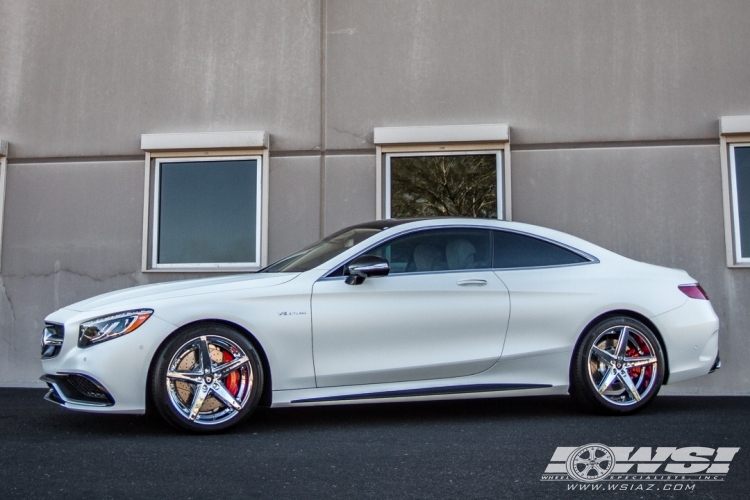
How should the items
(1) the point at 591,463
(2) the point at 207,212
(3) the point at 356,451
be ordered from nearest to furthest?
(1) the point at 591,463
(3) the point at 356,451
(2) the point at 207,212

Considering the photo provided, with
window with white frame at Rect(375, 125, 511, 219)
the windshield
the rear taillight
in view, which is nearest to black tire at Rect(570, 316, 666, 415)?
the rear taillight

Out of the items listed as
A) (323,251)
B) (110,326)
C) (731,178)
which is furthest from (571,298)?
(731,178)

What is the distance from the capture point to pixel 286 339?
578cm

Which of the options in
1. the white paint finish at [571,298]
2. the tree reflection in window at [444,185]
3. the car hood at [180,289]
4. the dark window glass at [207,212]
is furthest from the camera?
the dark window glass at [207,212]

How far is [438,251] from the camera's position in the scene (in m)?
6.36

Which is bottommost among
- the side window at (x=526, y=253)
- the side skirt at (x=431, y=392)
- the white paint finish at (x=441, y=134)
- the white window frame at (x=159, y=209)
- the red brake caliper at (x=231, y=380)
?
the side skirt at (x=431, y=392)

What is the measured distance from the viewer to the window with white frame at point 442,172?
9.30 metres

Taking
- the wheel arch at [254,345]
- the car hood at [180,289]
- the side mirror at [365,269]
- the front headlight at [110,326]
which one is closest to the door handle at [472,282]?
the side mirror at [365,269]

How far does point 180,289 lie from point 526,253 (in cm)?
247

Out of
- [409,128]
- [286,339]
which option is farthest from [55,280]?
[286,339]

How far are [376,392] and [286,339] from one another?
27.0 inches

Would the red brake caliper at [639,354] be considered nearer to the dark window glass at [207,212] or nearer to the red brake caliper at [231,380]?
the red brake caliper at [231,380]

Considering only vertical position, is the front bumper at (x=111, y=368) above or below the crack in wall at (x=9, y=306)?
below

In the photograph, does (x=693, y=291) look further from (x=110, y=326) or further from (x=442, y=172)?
(x=110, y=326)
